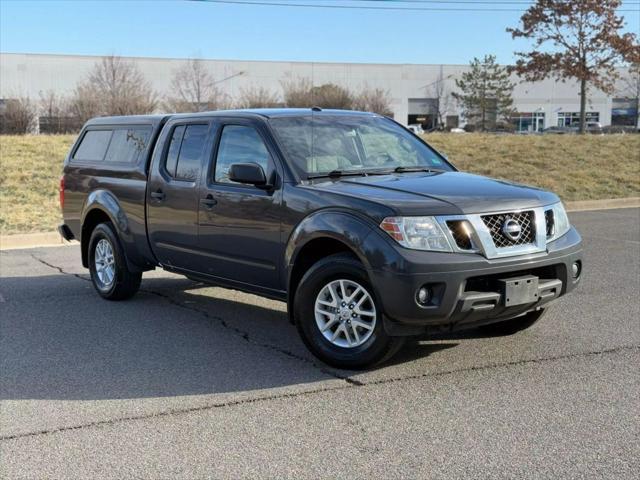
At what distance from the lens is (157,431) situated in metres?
4.13

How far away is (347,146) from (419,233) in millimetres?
1581

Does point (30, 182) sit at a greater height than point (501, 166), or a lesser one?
lesser

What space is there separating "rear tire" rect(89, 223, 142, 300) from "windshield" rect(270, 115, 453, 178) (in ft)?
8.37

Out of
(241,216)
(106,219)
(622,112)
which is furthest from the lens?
(622,112)

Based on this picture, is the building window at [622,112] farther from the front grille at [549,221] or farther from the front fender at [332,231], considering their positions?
the front fender at [332,231]

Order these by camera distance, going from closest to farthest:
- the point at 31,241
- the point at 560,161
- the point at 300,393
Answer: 1. the point at 300,393
2. the point at 31,241
3. the point at 560,161

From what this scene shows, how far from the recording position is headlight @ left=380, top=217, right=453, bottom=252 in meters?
4.72

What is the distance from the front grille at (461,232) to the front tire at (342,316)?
65 centimetres

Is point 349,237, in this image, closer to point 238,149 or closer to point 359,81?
point 238,149

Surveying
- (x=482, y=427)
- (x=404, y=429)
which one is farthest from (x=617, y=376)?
(x=404, y=429)

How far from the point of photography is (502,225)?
492cm

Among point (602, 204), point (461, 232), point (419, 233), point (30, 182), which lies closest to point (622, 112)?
→ point (602, 204)

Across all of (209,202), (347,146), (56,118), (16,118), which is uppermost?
(56,118)

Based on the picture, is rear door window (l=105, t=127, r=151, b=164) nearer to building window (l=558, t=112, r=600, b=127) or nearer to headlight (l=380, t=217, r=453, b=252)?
headlight (l=380, t=217, r=453, b=252)
